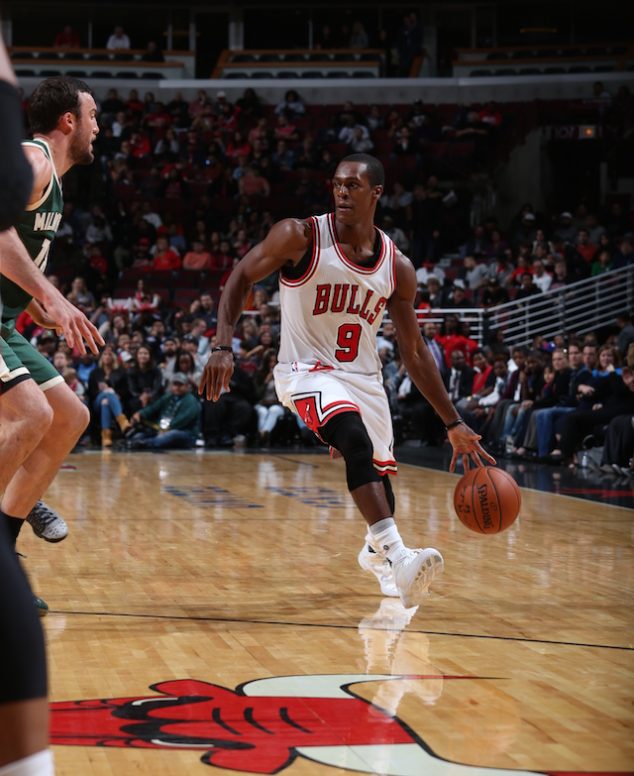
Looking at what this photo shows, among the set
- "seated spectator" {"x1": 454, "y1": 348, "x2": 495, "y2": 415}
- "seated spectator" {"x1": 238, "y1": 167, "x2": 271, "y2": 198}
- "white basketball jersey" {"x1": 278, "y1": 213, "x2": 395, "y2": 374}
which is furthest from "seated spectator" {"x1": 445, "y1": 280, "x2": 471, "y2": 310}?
"white basketball jersey" {"x1": 278, "y1": 213, "x2": 395, "y2": 374}

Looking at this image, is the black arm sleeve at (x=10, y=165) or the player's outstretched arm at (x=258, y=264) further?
the player's outstretched arm at (x=258, y=264)

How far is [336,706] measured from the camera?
10.3ft

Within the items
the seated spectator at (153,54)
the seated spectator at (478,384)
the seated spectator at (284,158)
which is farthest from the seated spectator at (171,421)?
the seated spectator at (153,54)

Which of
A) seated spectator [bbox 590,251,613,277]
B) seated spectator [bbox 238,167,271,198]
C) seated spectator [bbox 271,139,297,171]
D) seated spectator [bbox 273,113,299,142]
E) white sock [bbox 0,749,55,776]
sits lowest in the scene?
white sock [bbox 0,749,55,776]

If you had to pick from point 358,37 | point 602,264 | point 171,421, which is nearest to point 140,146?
point 358,37

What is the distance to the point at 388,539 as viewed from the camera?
4582mm

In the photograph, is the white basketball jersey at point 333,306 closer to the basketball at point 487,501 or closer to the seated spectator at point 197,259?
the basketball at point 487,501

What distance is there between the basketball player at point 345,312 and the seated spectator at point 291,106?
731 inches

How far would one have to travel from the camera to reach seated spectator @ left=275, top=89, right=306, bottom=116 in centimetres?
2327

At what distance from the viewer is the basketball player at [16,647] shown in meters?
1.60

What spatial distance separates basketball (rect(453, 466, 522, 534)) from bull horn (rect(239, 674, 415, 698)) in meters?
1.50

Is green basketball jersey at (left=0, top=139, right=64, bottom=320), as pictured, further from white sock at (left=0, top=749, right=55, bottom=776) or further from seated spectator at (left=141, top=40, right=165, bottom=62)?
seated spectator at (left=141, top=40, right=165, bottom=62)

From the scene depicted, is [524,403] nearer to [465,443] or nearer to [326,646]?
[465,443]

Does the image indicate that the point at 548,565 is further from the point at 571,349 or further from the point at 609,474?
the point at 571,349
